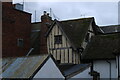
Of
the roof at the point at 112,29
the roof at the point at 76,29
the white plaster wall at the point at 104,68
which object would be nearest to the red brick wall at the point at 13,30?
the roof at the point at 76,29

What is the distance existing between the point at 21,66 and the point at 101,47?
8791mm

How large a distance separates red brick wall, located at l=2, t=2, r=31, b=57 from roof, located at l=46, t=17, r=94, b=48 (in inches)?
155

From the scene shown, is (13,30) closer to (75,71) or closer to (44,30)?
(44,30)

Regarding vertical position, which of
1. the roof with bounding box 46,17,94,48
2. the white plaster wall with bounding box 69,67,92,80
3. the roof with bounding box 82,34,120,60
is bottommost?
the white plaster wall with bounding box 69,67,92,80

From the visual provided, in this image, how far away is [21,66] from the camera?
1571 centimetres

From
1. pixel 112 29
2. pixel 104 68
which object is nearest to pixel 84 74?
pixel 104 68

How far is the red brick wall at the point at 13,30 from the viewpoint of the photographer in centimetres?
2277

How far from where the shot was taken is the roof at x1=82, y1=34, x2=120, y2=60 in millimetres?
20003

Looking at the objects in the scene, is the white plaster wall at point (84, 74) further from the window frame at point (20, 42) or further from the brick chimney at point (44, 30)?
the window frame at point (20, 42)

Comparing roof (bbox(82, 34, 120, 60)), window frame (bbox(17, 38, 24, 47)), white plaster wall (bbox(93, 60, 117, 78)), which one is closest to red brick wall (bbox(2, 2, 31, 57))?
window frame (bbox(17, 38, 24, 47))

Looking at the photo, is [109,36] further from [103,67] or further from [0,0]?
[0,0]

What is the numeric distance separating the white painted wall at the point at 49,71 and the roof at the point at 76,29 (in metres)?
5.45

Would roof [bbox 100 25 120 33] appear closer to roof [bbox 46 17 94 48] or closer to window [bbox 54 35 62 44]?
roof [bbox 46 17 94 48]

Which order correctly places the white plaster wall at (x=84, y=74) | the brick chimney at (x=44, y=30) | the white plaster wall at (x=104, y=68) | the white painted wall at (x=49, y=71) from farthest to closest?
the brick chimney at (x=44, y=30) < the white plaster wall at (x=104, y=68) < the white plaster wall at (x=84, y=74) < the white painted wall at (x=49, y=71)
